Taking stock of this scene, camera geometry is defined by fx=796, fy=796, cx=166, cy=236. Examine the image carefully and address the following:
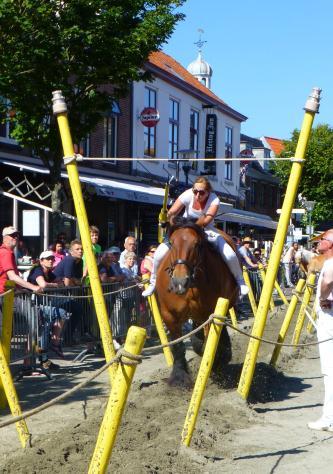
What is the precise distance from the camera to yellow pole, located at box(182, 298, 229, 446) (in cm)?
656

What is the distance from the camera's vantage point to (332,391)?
7.68 m

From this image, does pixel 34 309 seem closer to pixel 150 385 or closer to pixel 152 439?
pixel 150 385

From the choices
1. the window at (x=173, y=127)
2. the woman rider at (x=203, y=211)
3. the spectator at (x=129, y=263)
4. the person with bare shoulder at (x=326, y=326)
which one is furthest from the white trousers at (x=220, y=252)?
the window at (x=173, y=127)

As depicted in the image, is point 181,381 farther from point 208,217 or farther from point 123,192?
point 123,192

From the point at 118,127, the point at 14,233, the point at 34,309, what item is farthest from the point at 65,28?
the point at 118,127

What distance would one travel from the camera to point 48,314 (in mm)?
10539

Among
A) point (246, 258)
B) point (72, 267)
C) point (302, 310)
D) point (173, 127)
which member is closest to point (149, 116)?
A: point (173, 127)

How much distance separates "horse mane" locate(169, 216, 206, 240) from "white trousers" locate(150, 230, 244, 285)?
30 centimetres

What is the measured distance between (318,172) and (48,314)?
41.3m

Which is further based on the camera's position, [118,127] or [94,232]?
[118,127]

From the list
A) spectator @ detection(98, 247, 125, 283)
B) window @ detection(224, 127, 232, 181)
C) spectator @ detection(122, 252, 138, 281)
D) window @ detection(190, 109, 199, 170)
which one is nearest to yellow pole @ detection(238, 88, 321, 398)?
spectator @ detection(98, 247, 125, 283)

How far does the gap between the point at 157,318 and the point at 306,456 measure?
5113 millimetres

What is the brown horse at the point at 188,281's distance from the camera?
870 cm

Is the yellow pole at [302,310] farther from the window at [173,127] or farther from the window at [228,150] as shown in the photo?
the window at [228,150]
